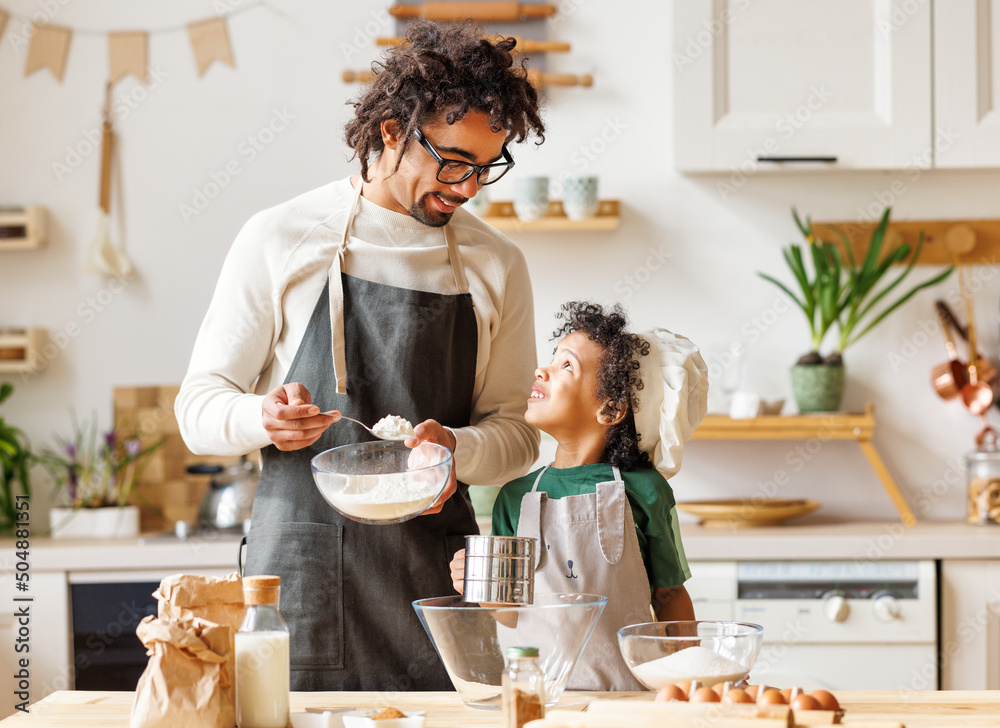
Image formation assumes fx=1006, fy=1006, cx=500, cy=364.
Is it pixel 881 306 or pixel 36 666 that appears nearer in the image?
pixel 36 666

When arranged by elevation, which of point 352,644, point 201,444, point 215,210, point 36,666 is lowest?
point 36,666

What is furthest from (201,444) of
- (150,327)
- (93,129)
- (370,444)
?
(93,129)

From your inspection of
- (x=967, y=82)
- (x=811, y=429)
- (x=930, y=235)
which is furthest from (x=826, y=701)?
(x=930, y=235)

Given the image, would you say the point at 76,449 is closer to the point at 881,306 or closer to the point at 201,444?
the point at 201,444

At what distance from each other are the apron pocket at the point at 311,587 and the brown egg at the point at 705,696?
67cm

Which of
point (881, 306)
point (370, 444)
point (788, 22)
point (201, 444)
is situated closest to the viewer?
point (370, 444)

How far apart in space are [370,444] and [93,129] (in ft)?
6.64

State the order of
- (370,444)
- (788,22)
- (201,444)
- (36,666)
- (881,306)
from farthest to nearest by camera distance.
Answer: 1. (881,306)
2. (788,22)
3. (36,666)
4. (201,444)
5. (370,444)

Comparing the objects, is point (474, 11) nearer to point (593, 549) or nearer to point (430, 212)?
point (430, 212)

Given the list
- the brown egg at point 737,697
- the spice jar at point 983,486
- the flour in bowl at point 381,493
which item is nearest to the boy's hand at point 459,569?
the flour in bowl at point 381,493

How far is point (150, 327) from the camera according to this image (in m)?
2.89

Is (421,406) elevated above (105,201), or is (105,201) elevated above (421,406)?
(105,201)

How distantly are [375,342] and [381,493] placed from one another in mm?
360

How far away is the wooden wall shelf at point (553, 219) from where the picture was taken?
2.70 metres
